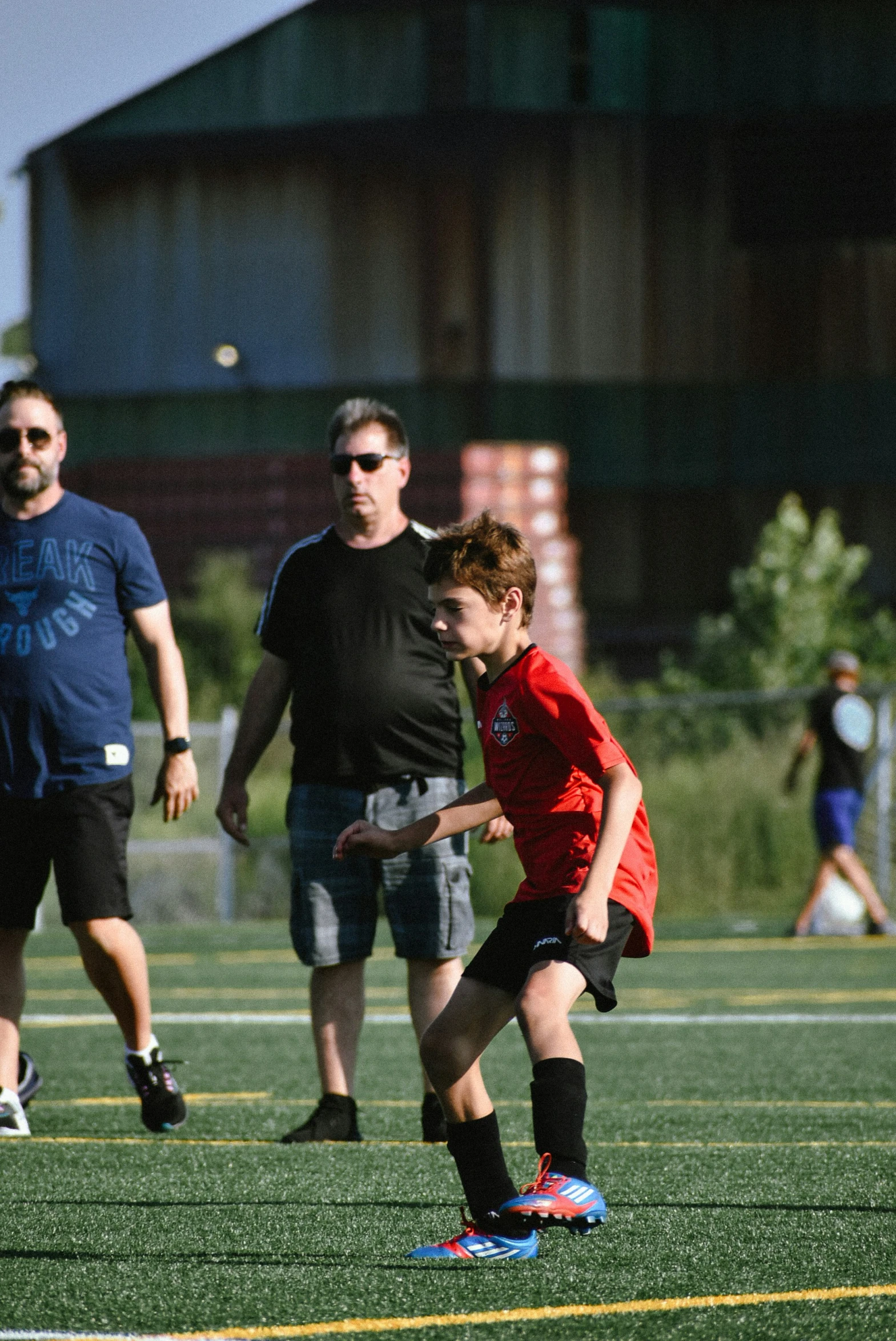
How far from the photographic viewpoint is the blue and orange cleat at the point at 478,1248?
391 centimetres

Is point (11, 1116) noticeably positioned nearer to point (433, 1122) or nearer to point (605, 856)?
point (433, 1122)

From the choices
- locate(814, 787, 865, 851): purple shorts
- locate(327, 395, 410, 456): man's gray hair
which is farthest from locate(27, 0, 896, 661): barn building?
locate(327, 395, 410, 456): man's gray hair

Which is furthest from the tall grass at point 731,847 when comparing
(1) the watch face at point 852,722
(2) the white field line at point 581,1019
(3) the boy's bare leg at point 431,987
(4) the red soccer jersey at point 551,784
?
(4) the red soccer jersey at point 551,784

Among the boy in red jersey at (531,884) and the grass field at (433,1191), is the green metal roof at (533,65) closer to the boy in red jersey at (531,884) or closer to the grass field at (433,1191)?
the grass field at (433,1191)

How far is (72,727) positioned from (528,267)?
23586 mm

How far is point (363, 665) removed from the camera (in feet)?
19.1

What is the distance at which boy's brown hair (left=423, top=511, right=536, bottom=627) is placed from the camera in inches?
163

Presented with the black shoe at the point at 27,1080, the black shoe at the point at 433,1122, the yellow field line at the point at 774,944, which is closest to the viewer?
the black shoe at the point at 433,1122

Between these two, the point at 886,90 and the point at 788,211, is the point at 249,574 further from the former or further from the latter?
the point at 886,90

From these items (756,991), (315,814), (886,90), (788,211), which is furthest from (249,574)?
(315,814)

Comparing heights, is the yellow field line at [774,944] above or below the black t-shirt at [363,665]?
below

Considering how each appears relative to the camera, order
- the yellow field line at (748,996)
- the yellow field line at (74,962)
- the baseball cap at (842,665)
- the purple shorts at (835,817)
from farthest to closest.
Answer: the baseball cap at (842,665)
the purple shorts at (835,817)
the yellow field line at (74,962)
the yellow field line at (748,996)

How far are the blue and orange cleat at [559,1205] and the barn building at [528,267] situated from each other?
78.4 feet

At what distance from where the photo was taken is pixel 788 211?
2884 cm
